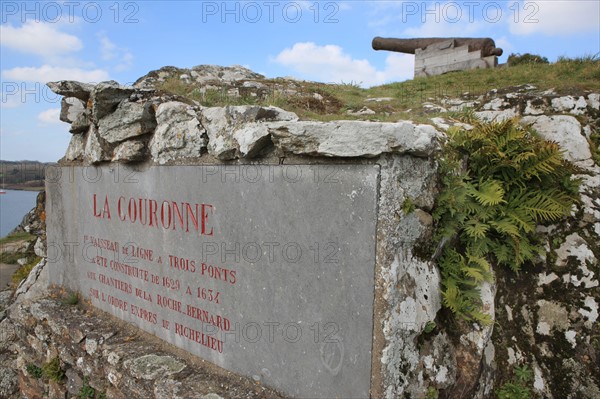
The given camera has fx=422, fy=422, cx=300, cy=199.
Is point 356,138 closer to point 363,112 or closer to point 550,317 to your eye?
point 550,317

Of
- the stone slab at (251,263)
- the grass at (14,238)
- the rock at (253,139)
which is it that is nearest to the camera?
the stone slab at (251,263)

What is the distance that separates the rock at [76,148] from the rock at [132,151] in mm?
1185

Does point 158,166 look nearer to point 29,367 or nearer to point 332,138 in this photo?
point 332,138

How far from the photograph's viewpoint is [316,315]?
9.05 ft

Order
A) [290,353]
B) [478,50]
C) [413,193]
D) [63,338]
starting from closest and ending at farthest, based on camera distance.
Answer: [413,193], [290,353], [63,338], [478,50]

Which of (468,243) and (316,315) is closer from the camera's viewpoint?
(316,315)

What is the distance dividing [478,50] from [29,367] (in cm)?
1102

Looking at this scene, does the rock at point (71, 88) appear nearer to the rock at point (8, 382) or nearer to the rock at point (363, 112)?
the rock at point (363, 112)

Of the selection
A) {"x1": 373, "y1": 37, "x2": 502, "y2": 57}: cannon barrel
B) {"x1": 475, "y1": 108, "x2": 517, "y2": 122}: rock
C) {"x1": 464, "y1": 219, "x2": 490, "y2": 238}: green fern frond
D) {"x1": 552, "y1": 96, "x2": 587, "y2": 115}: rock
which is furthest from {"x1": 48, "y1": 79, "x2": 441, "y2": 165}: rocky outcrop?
{"x1": 373, "y1": 37, "x2": 502, "y2": 57}: cannon barrel

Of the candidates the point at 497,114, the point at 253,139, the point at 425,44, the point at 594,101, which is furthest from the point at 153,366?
the point at 425,44

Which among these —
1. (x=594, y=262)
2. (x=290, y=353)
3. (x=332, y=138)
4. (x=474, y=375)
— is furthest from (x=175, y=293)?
(x=594, y=262)

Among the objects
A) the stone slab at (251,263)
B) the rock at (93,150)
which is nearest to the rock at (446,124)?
the stone slab at (251,263)

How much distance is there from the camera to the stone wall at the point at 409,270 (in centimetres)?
248

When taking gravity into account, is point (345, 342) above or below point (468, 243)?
below
